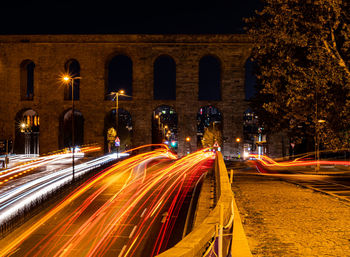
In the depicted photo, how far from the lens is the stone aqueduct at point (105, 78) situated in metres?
42.2

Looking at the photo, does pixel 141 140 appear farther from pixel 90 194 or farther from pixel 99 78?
pixel 90 194

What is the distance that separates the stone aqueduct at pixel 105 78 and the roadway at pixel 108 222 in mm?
23780

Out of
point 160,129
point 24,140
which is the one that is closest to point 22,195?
point 24,140

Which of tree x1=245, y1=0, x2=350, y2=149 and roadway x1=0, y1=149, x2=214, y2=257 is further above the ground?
tree x1=245, y1=0, x2=350, y2=149

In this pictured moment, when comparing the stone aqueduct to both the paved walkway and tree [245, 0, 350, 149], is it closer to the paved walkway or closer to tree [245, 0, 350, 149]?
tree [245, 0, 350, 149]

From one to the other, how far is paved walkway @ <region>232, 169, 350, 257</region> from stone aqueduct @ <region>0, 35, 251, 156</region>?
31.7 metres

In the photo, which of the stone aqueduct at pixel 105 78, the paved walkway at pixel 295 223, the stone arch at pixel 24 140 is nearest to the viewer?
the paved walkway at pixel 295 223

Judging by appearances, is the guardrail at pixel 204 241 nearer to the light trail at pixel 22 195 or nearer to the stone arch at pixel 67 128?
the light trail at pixel 22 195

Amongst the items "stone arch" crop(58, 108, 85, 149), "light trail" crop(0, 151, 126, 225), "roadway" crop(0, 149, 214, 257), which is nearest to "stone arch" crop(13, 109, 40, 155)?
"stone arch" crop(58, 108, 85, 149)

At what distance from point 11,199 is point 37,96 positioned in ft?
105

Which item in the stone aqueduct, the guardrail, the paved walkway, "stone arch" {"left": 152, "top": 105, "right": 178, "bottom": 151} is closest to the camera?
the guardrail

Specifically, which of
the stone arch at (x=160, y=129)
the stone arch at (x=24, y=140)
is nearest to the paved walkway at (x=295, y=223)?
the stone arch at (x=160, y=129)

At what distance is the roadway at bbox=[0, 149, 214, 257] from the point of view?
31.1 feet

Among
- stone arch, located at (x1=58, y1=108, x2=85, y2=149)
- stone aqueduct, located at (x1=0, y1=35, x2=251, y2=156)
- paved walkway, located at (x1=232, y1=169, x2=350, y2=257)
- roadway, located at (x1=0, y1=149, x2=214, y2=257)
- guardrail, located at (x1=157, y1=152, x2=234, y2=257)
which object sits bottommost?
roadway, located at (x1=0, y1=149, x2=214, y2=257)
